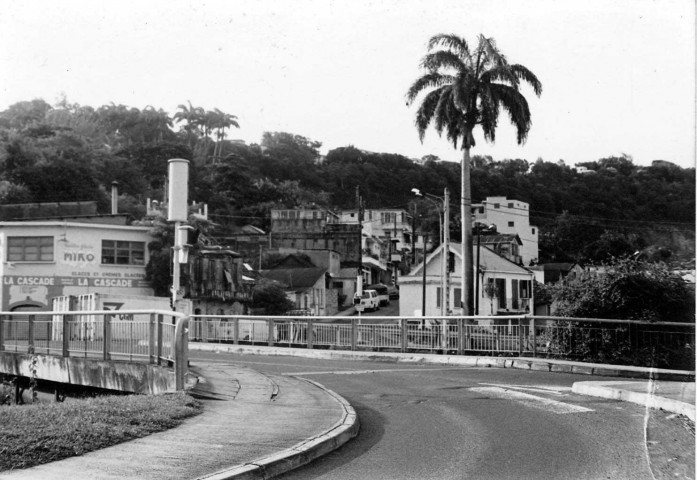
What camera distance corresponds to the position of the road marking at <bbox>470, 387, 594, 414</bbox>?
1217 cm

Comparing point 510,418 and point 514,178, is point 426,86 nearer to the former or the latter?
point 510,418

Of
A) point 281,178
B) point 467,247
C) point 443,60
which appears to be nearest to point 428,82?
point 443,60

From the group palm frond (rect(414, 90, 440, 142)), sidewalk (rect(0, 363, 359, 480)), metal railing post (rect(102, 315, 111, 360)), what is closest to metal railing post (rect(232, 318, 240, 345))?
metal railing post (rect(102, 315, 111, 360))

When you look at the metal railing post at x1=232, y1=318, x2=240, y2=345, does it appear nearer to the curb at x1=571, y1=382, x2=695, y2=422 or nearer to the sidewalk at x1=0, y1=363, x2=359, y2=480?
the sidewalk at x1=0, y1=363, x2=359, y2=480

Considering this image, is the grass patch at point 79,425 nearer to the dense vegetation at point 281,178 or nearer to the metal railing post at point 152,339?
the metal railing post at point 152,339

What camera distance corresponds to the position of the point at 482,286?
63375mm

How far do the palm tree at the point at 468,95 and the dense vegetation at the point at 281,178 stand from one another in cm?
674

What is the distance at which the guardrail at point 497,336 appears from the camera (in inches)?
830

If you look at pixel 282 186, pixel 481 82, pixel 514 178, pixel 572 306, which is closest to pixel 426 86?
pixel 481 82

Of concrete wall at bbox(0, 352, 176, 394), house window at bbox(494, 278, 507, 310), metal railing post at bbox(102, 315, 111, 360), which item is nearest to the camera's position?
concrete wall at bbox(0, 352, 176, 394)

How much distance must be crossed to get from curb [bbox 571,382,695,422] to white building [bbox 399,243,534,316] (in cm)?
4917

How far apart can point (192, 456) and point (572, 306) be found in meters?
17.2

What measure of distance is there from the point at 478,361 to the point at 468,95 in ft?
65.2

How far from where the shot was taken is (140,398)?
11.8 meters
